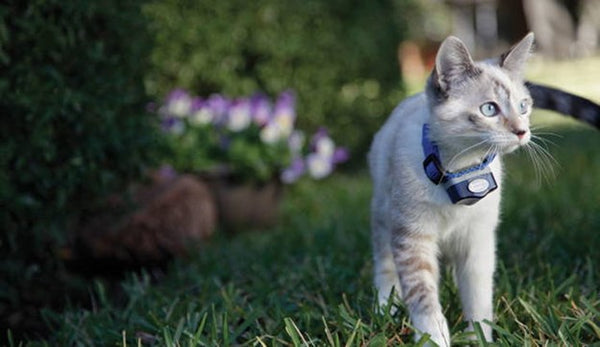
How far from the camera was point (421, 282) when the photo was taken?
2.42 meters

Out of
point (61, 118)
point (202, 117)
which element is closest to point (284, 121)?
point (202, 117)

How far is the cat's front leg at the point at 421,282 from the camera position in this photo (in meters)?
2.33

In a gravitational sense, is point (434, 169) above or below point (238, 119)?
above

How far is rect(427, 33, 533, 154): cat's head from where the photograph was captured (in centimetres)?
222

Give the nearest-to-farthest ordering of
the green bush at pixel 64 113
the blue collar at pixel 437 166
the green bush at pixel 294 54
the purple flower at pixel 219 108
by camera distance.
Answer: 1. the blue collar at pixel 437 166
2. the green bush at pixel 64 113
3. the purple flower at pixel 219 108
4. the green bush at pixel 294 54

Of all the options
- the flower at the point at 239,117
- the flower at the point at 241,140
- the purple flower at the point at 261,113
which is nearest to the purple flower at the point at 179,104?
the flower at the point at 241,140

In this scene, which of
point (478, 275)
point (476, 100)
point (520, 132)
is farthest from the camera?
point (478, 275)

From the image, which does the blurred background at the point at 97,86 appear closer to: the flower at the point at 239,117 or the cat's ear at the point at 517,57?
the flower at the point at 239,117

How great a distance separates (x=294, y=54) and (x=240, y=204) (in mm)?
1629

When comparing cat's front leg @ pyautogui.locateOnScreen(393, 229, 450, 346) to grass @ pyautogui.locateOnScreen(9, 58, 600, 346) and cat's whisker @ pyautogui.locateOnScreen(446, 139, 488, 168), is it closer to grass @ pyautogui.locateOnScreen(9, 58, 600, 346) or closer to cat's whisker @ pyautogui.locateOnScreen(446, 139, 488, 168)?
grass @ pyautogui.locateOnScreen(9, 58, 600, 346)

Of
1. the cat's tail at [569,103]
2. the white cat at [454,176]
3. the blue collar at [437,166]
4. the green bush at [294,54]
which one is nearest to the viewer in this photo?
the white cat at [454,176]

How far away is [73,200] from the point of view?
3.62m

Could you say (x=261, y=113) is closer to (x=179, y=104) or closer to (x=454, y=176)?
(x=179, y=104)

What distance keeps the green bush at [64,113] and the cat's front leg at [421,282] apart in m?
1.65
